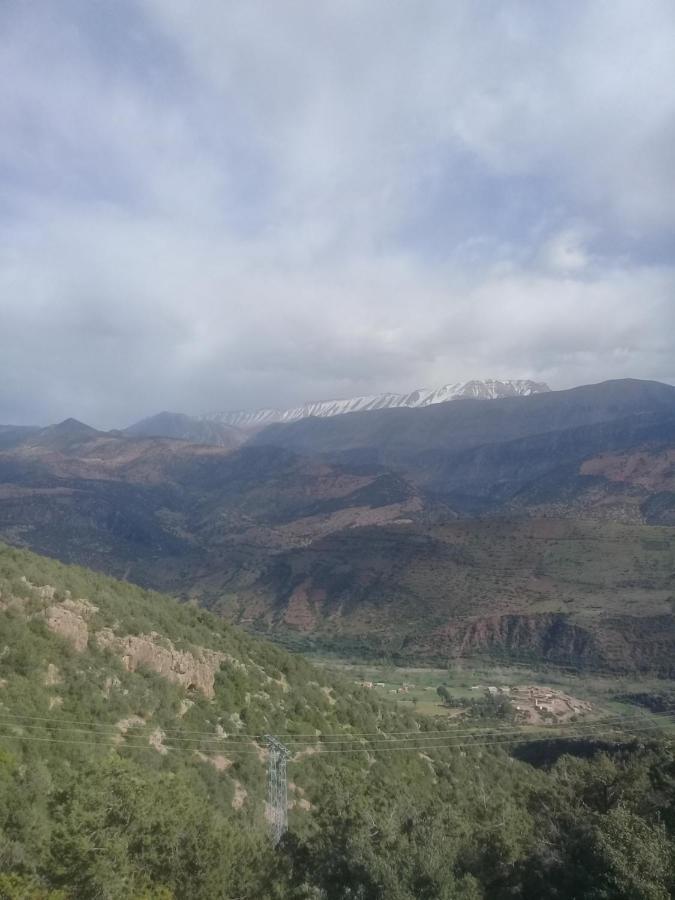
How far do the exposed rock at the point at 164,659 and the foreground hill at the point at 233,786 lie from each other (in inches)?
4.2

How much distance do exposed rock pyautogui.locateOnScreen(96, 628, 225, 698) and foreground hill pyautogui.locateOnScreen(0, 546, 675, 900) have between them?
4.2 inches

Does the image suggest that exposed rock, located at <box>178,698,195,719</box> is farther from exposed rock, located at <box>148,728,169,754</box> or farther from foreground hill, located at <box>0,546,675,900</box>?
exposed rock, located at <box>148,728,169,754</box>

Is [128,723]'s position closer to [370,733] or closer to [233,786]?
[233,786]

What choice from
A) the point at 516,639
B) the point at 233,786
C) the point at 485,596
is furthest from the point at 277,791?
the point at 485,596

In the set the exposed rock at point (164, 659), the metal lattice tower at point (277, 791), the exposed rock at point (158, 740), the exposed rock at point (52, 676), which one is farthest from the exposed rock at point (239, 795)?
the exposed rock at point (52, 676)

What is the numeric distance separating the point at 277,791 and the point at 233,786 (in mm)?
2284

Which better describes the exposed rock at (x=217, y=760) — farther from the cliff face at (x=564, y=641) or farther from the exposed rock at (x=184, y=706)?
the cliff face at (x=564, y=641)

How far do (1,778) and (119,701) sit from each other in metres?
8.87

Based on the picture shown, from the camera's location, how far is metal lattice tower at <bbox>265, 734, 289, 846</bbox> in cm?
2502

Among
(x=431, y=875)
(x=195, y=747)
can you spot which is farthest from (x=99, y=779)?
(x=195, y=747)

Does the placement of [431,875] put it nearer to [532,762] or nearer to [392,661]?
[532,762]

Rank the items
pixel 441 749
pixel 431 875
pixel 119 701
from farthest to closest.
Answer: pixel 441 749, pixel 119 701, pixel 431 875

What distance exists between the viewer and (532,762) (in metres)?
52.4

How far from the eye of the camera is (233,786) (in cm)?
2761
